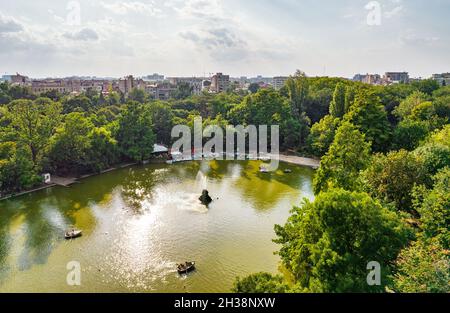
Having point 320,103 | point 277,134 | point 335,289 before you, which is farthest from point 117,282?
point 320,103

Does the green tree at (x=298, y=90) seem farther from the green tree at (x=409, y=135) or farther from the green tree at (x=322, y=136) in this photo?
the green tree at (x=409, y=135)

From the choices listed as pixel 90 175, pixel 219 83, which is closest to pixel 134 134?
pixel 90 175

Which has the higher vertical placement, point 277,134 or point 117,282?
point 277,134

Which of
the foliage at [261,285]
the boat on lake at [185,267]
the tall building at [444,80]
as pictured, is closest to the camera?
the foliage at [261,285]

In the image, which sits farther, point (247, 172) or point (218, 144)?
point (218, 144)

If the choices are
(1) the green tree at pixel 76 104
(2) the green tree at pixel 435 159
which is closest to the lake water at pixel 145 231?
(2) the green tree at pixel 435 159

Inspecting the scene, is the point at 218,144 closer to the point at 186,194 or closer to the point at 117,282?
the point at 186,194

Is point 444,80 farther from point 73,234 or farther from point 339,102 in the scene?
point 73,234
